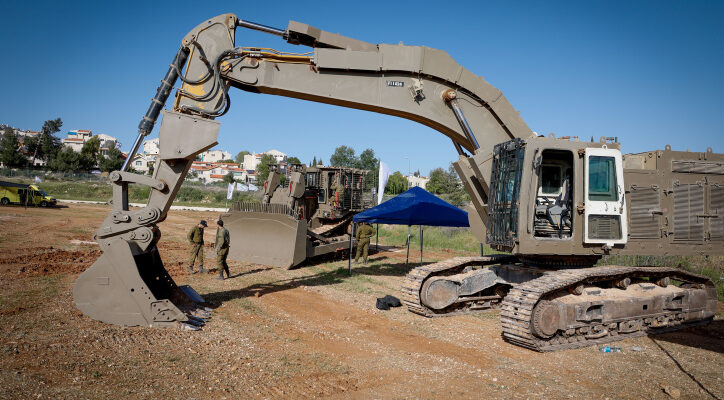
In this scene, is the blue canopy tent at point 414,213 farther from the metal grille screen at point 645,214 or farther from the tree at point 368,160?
the tree at point 368,160

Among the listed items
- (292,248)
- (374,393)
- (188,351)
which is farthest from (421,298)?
(292,248)

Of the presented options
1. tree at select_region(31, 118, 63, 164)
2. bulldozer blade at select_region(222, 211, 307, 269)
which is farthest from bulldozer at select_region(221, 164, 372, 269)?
tree at select_region(31, 118, 63, 164)

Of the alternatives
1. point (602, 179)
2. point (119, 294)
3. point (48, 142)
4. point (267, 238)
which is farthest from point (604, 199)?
point (48, 142)

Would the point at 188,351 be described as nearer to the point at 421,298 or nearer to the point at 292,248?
the point at 421,298

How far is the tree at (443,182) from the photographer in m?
59.3

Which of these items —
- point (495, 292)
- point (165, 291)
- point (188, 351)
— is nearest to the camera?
point (188, 351)

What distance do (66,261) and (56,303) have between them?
6.28m

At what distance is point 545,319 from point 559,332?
539 millimetres

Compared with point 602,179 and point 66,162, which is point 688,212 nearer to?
point 602,179

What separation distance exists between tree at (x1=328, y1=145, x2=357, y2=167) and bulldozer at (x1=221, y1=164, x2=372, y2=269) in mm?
81481

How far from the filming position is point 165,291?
7852mm

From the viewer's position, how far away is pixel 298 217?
15.2 meters

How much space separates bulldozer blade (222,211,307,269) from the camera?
13547 mm

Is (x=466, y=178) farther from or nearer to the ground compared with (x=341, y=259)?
farther from the ground
